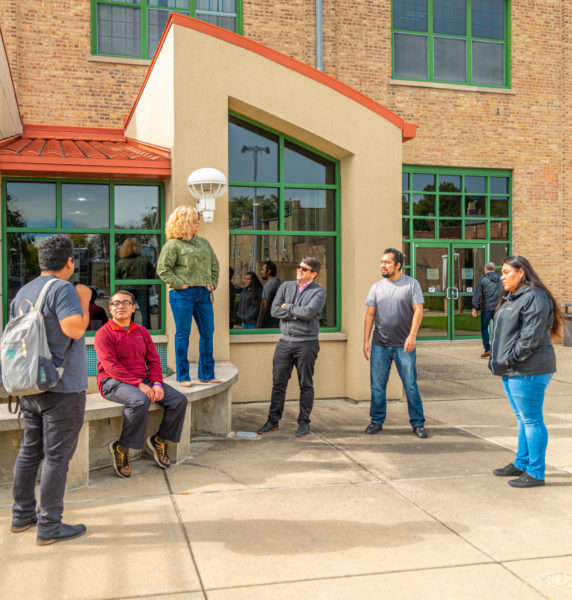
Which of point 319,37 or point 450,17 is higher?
point 450,17

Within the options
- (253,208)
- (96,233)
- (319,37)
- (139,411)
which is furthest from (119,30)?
(139,411)

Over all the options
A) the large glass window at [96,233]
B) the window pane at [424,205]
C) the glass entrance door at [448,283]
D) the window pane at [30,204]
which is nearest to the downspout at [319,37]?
the window pane at [424,205]

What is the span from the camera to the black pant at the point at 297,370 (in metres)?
6.79

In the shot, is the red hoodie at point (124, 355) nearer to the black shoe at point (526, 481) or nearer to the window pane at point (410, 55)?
the black shoe at point (526, 481)

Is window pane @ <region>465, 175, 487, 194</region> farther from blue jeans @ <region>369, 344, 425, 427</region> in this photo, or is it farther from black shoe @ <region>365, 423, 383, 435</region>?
Result: black shoe @ <region>365, 423, 383, 435</region>

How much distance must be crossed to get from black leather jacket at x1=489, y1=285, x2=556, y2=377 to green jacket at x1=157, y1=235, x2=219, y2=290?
2.96 meters

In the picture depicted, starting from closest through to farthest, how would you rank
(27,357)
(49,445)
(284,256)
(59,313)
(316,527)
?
(27,357), (59,313), (49,445), (316,527), (284,256)

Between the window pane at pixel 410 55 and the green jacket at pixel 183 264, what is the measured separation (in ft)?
36.1

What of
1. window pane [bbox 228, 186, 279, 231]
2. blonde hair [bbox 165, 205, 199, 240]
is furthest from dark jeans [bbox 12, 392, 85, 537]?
window pane [bbox 228, 186, 279, 231]

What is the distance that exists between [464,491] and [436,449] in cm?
129

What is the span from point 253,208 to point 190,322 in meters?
2.59

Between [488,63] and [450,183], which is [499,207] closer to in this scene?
[450,183]

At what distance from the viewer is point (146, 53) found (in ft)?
45.0

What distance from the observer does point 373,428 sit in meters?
6.89
